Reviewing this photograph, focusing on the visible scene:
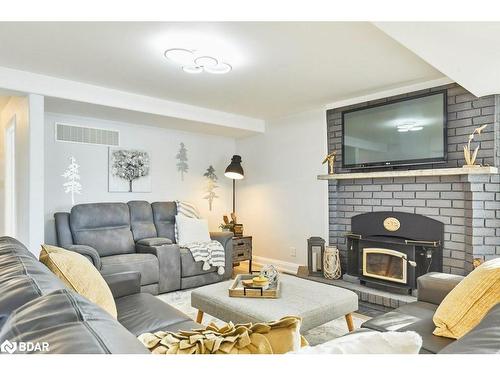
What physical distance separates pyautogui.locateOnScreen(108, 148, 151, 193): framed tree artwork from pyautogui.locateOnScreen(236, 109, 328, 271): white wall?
5.42ft

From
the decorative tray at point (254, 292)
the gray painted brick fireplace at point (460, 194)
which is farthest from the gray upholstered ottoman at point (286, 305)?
the gray painted brick fireplace at point (460, 194)

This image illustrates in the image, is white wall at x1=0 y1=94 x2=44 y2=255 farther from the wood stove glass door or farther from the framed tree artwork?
the wood stove glass door

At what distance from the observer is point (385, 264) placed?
10.8 feet

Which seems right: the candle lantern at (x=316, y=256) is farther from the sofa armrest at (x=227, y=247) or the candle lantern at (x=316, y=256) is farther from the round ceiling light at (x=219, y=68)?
the round ceiling light at (x=219, y=68)

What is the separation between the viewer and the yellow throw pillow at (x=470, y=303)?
4.73ft

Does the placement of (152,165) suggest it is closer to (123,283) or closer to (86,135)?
(86,135)

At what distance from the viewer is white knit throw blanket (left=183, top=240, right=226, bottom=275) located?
3.78 metres

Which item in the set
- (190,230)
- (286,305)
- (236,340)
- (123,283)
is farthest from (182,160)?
(236,340)

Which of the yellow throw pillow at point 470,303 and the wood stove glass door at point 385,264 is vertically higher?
the yellow throw pillow at point 470,303

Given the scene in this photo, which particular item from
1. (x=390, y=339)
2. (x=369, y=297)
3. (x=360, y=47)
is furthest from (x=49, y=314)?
(x=369, y=297)

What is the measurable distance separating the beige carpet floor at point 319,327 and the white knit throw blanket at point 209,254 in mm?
424

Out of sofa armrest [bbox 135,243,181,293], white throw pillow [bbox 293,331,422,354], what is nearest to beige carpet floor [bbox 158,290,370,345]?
sofa armrest [bbox 135,243,181,293]

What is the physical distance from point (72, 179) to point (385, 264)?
379cm
